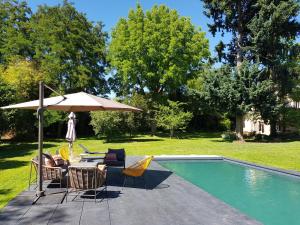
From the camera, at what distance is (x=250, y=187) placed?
34.2ft

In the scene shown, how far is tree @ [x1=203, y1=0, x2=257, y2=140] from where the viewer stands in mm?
26422

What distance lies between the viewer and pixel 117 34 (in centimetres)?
3359

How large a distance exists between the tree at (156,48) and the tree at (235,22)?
201 inches

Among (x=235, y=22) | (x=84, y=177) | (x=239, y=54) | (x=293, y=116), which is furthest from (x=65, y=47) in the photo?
(x=84, y=177)

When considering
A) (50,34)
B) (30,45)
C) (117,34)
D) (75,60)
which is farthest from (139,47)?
(30,45)

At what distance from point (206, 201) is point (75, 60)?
28636mm

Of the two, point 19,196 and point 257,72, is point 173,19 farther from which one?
point 19,196

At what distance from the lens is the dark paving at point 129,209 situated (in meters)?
5.82

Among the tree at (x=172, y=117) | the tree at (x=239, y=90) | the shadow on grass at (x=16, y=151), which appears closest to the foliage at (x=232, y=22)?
the tree at (x=239, y=90)

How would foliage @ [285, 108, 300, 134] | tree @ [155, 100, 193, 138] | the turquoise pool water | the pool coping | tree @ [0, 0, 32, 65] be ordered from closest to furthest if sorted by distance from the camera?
the turquoise pool water → the pool coping → foliage @ [285, 108, 300, 134] → tree @ [155, 100, 193, 138] → tree @ [0, 0, 32, 65]

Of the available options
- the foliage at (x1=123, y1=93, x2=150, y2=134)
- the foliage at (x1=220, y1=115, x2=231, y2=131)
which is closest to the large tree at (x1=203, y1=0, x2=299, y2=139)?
the foliage at (x1=123, y1=93, x2=150, y2=134)

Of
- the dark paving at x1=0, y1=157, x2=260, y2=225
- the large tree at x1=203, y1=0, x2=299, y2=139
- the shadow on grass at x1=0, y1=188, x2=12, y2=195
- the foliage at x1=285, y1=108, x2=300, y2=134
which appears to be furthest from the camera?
the foliage at x1=285, y1=108, x2=300, y2=134

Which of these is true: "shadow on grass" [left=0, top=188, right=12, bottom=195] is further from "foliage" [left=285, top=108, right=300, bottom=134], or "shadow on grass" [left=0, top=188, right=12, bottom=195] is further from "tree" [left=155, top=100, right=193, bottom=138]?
"foliage" [left=285, top=108, right=300, bottom=134]

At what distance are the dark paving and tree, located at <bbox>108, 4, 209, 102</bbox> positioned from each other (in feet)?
80.1
